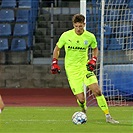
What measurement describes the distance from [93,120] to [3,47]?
32.3 ft

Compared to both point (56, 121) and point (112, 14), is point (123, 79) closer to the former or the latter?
point (112, 14)

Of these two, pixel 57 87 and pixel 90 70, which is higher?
pixel 90 70

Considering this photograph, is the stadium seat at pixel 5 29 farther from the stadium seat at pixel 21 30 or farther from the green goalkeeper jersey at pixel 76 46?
the green goalkeeper jersey at pixel 76 46

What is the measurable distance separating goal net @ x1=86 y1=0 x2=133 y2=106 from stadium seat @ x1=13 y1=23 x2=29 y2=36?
3818 millimetres

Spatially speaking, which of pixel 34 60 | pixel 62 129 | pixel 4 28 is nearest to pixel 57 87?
pixel 34 60

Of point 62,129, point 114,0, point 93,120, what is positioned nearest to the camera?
point 62,129

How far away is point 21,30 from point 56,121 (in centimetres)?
1038

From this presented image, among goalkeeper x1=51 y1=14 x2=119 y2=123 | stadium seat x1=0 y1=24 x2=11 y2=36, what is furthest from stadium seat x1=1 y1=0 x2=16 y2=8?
goalkeeper x1=51 y1=14 x2=119 y2=123

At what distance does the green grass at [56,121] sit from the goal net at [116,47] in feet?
6.15

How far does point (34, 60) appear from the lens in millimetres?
21844

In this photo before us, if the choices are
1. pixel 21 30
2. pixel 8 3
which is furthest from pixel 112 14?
pixel 8 3

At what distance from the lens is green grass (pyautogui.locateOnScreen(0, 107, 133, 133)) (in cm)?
1083

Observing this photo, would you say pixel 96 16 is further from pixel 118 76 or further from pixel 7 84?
pixel 7 84

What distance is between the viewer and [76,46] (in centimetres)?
1198
